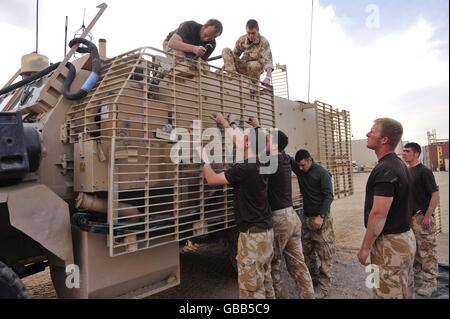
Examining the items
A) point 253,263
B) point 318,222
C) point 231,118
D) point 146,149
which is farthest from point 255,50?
Answer: point 253,263

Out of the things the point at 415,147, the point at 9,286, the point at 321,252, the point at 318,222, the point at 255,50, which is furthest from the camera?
the point at 255,50

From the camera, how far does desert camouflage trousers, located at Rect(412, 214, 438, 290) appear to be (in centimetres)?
423

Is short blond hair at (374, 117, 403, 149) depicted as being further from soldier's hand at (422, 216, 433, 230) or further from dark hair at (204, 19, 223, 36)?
dark hair at (204, 19, 223, 36)

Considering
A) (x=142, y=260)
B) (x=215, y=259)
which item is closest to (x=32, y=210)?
(x=142, y=260)

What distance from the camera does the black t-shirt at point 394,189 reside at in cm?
267

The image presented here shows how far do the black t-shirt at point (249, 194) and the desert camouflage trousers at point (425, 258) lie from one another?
2354 mm

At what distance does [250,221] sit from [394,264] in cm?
114

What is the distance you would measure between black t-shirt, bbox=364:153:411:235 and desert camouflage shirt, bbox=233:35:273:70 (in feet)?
8.12

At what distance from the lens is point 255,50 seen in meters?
4.83

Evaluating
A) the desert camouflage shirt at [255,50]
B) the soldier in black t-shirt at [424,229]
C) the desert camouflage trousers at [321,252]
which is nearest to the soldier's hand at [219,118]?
the desert camouflage shirt at [255,50]

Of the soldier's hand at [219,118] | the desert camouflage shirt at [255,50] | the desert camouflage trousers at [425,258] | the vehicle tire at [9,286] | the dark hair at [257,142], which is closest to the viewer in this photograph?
the vehicle tire at [9,286]

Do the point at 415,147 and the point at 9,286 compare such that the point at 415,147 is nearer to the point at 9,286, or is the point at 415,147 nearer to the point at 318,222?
the point at 318,222

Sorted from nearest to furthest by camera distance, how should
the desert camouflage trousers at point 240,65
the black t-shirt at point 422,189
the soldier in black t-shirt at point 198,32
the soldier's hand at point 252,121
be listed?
the soldier's hand at point 252,121 < the soldier in black t-shirt at point 198,32 < the black t-shirt at point 422,189 < the desert camouflage trousers at point 240,65

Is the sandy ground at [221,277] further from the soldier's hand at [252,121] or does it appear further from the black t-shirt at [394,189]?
the soldier's hand at [252,121]
